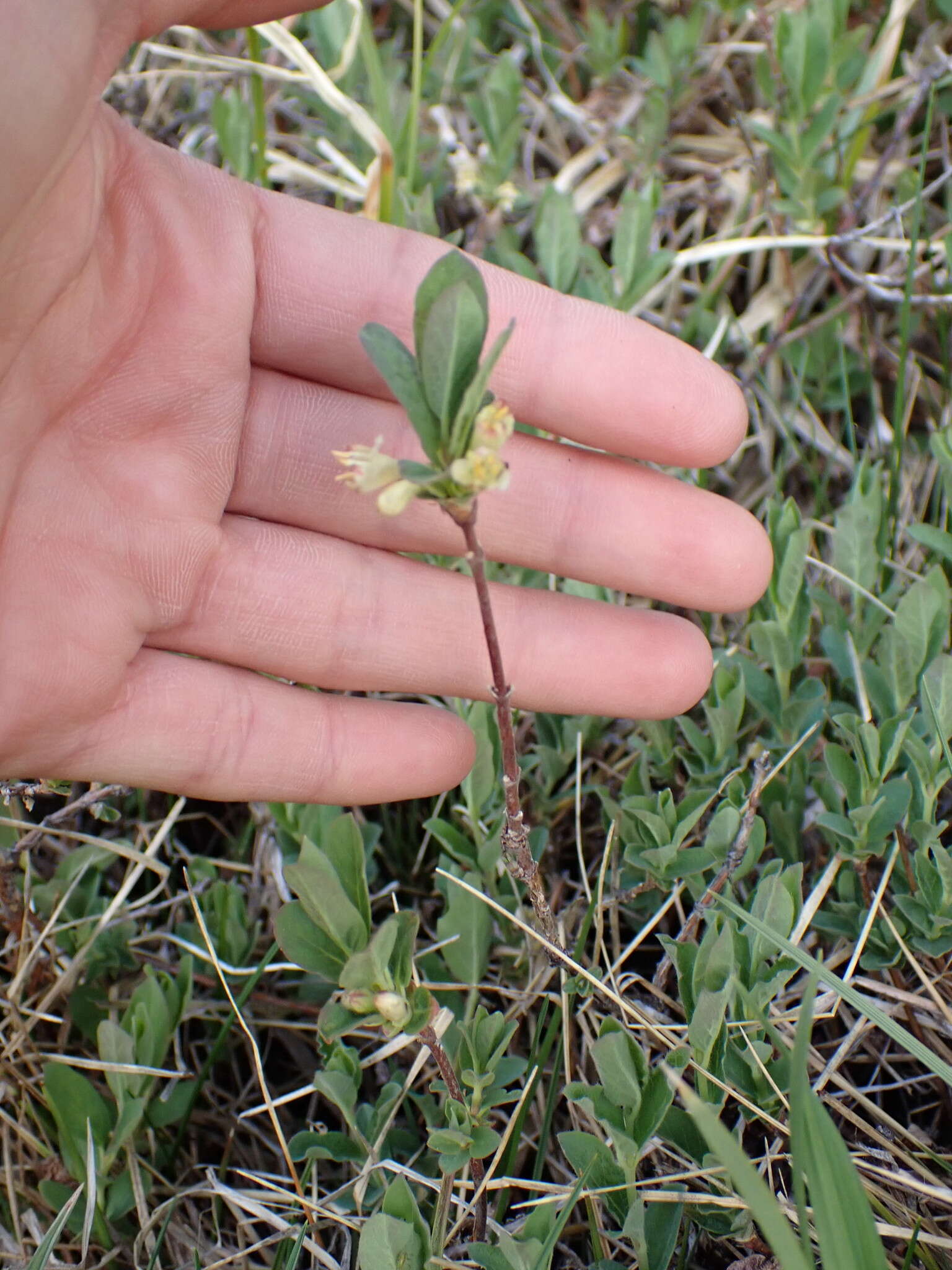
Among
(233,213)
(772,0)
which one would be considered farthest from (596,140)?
(233,213)

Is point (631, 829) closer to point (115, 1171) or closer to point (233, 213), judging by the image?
point (115, 1171)

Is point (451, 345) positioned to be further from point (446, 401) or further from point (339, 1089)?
point (339, 1089)

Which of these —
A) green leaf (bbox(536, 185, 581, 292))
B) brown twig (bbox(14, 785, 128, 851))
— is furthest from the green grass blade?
green leaf (bbox(536, 185, 581, 292))

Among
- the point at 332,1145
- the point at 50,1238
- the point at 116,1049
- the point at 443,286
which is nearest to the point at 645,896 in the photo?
the point at 332,1145

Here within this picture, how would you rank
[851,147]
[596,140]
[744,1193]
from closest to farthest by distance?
[744,1193] → [851,147] → [596,140]

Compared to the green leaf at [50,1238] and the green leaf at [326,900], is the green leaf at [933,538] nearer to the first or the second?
the green leaf at [326,900]

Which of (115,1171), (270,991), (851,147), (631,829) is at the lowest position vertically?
(115,1171)

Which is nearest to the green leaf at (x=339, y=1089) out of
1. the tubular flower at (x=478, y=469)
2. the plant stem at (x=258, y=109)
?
the tubular flower at (x=478, y=469)
